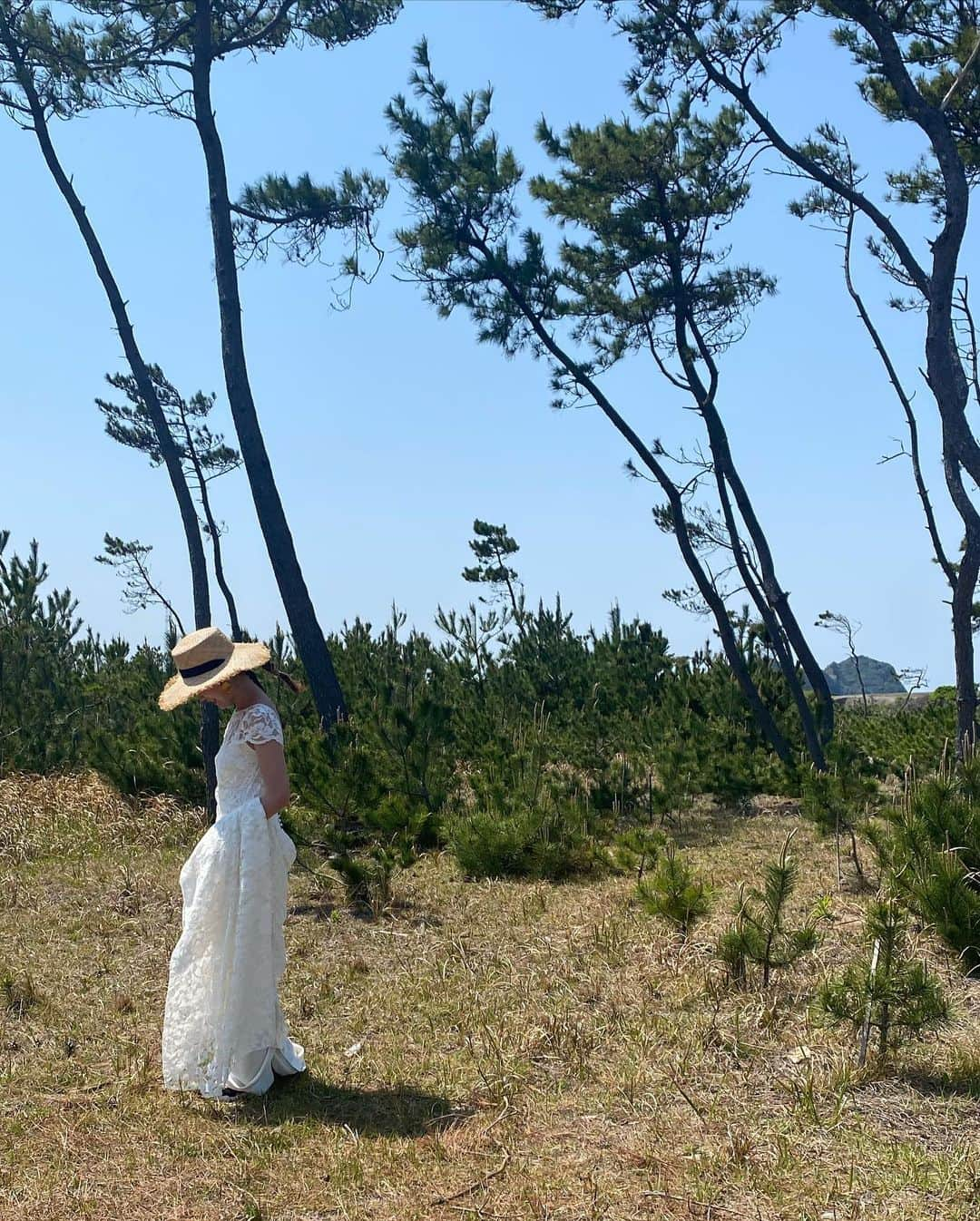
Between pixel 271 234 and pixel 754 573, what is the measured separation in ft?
19.6

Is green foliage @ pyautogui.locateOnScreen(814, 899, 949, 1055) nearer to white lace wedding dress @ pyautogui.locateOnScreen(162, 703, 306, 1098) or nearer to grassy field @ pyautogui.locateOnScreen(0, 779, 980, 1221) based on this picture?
grassy field @ pyautogui.locateOnScreen(0, 779, 980, 1221)

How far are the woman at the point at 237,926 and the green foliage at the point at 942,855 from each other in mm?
2573

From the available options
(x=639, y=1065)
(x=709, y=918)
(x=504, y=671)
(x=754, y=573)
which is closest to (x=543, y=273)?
(x=754, y=573)

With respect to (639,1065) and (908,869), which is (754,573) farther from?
(639,1065)

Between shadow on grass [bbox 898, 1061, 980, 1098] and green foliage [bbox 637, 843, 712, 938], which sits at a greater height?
green foliage [bbox 637, 843, 712, 938]

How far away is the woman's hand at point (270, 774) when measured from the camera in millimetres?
4535

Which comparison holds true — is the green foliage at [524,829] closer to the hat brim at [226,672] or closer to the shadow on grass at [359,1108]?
the shadow on grass at [359,1108]

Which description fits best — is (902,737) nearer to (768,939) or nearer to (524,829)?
(524,829)

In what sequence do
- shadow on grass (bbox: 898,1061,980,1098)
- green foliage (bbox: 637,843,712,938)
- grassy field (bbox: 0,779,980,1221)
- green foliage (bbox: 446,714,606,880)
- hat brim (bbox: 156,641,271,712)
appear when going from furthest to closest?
green foliage (bbox: 446,714,606,880), green foliage (bbox: 637,843,712,938), hat brim (bbox: 156,641,271,712), shadow on grass (bbox: 898,1061,980,1098), grassy field (bbox: 0,779,980,1221)

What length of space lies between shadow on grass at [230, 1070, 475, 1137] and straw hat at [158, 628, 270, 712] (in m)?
1.52

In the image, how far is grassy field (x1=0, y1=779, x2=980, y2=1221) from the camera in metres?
3.68

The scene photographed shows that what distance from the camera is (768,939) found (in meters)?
5.14

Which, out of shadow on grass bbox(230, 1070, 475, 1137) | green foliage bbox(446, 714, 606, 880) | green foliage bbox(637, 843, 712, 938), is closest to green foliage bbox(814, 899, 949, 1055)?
green foliage bbox(637, 843, 712, 938)

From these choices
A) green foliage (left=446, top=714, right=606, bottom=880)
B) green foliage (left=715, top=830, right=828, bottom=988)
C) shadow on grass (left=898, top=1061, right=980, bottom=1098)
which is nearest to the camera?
shadow on grass (left=898, top=1061, right=980, bottom=1098)
